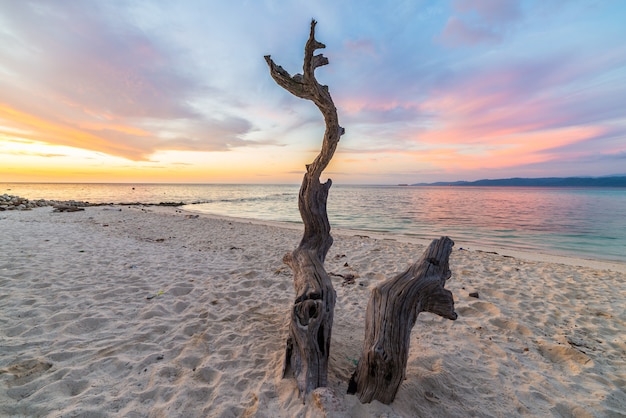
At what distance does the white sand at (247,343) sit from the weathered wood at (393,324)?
171mm

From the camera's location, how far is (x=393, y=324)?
100 inches

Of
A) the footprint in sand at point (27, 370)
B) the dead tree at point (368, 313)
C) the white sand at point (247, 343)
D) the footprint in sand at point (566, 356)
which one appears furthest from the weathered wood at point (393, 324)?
the footprint in sand at point (27, 370)

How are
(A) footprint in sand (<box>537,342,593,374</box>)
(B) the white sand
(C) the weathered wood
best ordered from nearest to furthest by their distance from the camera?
1. (C) the weathered wood
2. (B) the white sand
3. (A) footprint in sand (<box>537,342,593,374</box>)

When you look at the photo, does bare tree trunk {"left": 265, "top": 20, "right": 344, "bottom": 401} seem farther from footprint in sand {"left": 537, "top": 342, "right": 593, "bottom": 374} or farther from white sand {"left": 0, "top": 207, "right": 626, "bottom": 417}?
footprint in sand {"left": 537, "top": 342, "right": 593, "bottom": 374}

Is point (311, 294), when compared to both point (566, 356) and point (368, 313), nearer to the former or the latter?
point (368, 313)

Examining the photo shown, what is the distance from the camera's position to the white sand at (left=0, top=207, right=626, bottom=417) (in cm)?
266

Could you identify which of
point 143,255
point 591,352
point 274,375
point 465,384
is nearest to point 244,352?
point 274,375

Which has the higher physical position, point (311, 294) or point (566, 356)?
point (311, 294)

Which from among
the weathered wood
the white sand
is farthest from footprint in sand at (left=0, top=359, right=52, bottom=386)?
the weathered wood

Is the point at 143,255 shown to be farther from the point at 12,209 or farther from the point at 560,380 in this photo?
the point at 12,209

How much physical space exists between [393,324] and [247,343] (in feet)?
7.16

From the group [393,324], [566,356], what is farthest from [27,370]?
[566,356]

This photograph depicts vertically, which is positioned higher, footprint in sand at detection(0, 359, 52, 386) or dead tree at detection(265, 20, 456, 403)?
dead tree at detection(265, 20, 456, 403)

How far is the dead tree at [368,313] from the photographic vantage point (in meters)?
2.53
